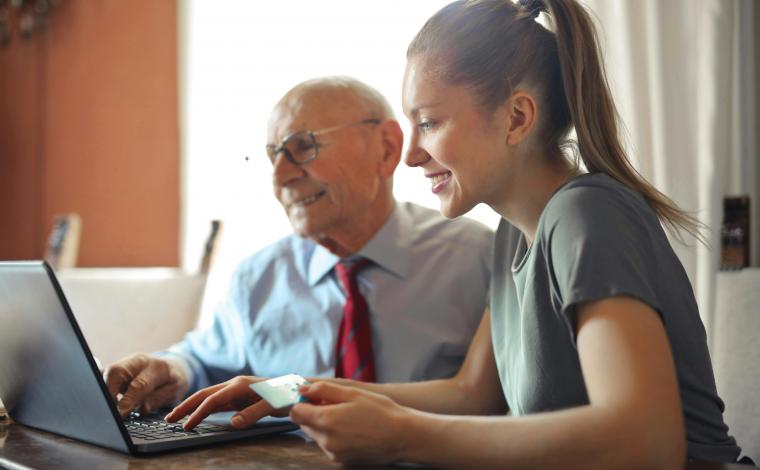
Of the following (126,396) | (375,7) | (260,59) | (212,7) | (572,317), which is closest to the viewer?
(572,317)

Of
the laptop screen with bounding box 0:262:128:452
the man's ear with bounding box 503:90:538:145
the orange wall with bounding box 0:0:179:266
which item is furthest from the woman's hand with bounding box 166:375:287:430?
the orange wall with bounding box 0:0:179:266

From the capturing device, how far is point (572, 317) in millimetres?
879

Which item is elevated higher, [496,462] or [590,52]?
[590,52]

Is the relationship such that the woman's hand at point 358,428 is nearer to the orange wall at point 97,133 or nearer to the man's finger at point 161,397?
the man's finger at point 161,397

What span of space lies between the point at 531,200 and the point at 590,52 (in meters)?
0.23

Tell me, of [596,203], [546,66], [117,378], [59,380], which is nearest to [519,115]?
[546,66]

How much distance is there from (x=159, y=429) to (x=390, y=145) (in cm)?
99

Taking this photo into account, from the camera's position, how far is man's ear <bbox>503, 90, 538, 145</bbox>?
3.56ft

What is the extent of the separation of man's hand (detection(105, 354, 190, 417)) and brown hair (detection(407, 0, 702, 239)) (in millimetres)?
740

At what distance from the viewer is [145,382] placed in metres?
1.35

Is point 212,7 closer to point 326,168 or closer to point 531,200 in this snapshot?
point 326,168

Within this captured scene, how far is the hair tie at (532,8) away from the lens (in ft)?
3.67

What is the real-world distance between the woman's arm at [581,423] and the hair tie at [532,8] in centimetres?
48

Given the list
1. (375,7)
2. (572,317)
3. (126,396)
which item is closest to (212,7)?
(375,7)
